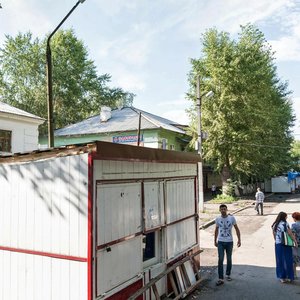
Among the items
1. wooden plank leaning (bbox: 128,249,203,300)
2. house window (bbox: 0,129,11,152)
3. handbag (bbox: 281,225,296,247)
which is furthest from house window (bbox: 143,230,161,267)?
house window (bbox: 0,129,11,152)

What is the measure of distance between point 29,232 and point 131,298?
1.94 metres

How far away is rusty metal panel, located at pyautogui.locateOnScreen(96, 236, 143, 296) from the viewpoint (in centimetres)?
508

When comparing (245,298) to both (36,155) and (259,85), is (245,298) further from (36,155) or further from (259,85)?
(259,85)

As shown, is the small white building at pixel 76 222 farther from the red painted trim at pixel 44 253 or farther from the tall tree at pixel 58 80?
the tall tree at pixel 58 80

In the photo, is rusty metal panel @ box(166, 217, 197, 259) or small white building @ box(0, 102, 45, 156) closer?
rusty metal panel @ box(166, 217, 197, 259)

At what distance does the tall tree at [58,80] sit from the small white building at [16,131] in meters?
20.1

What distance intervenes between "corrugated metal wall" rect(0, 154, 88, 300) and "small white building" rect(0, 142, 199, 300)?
0.01 m

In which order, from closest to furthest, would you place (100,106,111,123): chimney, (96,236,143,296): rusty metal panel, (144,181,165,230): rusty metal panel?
1. (96,236,143,296): rusty metal panel
2. (144,181,165,230): rusty metal panel
3. (100,106,111,123): chimney

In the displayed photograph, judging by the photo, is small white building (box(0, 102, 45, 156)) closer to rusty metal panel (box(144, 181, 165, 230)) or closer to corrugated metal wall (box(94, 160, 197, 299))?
corrugated metal wall (box(94, 160, 197, 299))

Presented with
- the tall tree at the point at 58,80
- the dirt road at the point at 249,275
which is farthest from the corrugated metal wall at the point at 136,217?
the tall tree at the point at 58,80

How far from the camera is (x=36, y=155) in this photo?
18.0 ft

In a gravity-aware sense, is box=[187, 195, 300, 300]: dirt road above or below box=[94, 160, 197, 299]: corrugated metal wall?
below

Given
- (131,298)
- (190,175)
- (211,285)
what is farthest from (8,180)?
(211,285)

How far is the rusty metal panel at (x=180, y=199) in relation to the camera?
7.30m
